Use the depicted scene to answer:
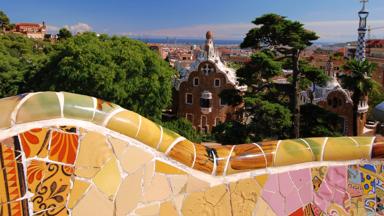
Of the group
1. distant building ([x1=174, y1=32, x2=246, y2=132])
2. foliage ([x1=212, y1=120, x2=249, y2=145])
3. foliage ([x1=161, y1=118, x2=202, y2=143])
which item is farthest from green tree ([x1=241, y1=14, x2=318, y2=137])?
distant building ([x1=174, y1=32, x2=246, y2=132])

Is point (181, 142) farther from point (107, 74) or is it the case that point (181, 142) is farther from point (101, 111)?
point (107, 74)

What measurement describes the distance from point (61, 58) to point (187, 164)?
1464 cm

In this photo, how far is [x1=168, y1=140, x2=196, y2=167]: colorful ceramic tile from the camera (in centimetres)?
242

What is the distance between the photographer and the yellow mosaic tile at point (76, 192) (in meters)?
2.17

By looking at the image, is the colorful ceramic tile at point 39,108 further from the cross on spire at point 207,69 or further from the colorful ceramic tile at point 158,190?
the cross on spire at point 207,69

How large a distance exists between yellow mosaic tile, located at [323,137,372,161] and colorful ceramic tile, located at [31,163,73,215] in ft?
6.35

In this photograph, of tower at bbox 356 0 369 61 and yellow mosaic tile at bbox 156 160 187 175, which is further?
tower at bbox 356 0 369 61

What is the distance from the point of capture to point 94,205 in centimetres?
223

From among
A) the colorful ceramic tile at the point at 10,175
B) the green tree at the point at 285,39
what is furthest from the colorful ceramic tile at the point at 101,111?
the green tree at the point at 285,39

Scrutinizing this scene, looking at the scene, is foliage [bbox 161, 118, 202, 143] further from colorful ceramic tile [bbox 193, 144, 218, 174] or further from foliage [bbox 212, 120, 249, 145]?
colorful ceramic tile [bbox 193, 144, 218, 174]

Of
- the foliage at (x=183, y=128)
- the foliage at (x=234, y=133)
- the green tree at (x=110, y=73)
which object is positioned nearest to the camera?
the foliage at (x=234, y=133)

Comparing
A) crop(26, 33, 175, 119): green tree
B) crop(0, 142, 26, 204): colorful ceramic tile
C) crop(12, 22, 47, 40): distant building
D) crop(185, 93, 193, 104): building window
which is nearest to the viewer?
crop(0, 142, 26, 204): colorful ceramic tile

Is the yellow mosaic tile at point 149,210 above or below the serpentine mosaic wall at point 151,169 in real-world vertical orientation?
below

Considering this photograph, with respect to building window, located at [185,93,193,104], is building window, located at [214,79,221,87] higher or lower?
higher
